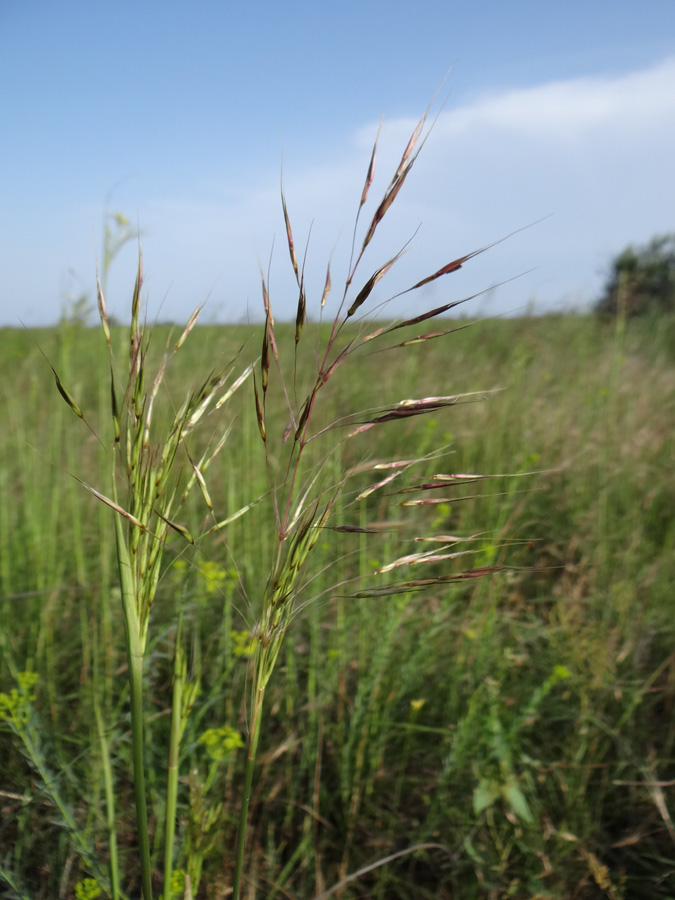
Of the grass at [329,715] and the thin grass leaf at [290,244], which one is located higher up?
the thin grass leaf at [290,244]

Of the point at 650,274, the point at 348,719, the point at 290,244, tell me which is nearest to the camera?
the point at 290,244

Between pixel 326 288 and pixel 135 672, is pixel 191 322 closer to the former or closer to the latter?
pixel 326 288

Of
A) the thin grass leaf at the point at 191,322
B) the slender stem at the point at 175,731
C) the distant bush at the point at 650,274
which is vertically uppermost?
the distant bush at the point at 650,274

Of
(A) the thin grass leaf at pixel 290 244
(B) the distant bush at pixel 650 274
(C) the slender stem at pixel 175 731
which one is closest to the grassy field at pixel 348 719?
(C) the slender stem at pixel 175 731

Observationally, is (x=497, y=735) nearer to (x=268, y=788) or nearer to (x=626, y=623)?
(x=268, y=788)

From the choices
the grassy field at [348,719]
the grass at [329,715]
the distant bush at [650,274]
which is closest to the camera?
the grass at [329,715]

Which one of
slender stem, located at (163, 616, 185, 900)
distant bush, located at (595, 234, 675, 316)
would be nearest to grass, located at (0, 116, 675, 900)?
slender stem, located at (163, 616, 185, 900)

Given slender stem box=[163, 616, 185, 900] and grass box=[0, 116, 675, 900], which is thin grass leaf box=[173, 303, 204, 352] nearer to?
grass box=[0, 116, 675, 900]

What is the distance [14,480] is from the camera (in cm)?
261

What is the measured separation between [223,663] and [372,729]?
44 centimetres

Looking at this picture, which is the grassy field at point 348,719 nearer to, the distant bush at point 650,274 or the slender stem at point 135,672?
the slender stem at point 135,672

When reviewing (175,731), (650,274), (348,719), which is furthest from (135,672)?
(650,274)

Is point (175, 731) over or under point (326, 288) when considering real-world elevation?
under

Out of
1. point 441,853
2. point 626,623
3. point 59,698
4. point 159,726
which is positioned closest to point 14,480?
point 59,698
